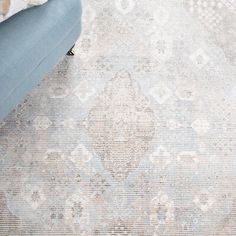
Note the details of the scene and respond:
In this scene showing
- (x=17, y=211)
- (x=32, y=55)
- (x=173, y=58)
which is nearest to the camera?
(x=32, y=55)

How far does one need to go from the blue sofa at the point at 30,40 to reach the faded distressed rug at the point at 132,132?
269mm

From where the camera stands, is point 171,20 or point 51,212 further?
point 171,20

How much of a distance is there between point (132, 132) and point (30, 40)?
47cm

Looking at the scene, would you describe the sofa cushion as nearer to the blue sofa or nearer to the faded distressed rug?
the blue sofa

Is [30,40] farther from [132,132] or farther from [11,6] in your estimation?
[132,132]

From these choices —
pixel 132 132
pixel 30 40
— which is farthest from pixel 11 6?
pixel 132 132

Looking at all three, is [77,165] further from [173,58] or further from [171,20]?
[171,20]

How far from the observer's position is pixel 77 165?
1278mm

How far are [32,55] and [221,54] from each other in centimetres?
66

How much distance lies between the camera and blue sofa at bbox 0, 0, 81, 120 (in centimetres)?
95

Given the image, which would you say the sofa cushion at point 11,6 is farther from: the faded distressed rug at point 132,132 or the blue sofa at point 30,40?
the faded distressed rug at point 132,132

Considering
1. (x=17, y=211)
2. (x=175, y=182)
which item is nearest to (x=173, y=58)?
(x=175, y=182)

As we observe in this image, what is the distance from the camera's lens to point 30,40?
97 cm

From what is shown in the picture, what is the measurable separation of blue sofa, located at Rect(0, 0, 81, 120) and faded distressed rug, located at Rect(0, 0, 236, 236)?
0.27 meters
